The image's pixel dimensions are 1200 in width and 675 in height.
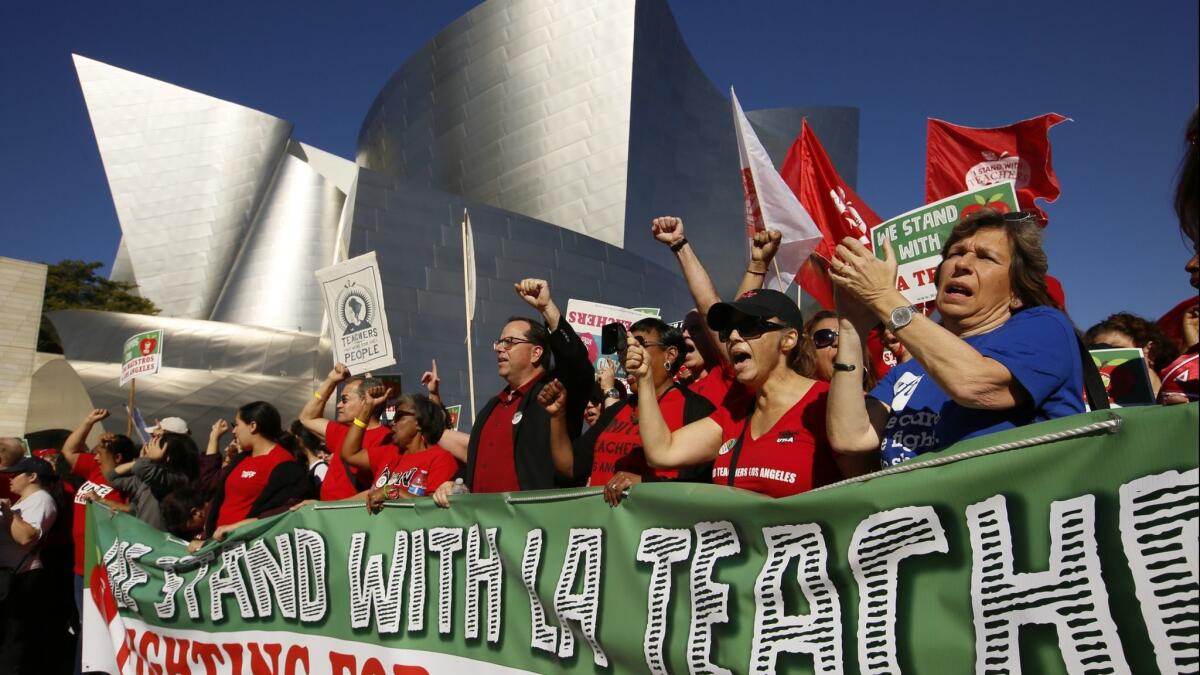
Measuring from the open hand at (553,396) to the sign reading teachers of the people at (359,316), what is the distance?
123 inches

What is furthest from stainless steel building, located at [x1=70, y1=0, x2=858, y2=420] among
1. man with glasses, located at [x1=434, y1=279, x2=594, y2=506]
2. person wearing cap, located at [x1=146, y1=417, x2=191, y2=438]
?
man with glasses, located at [x1=434, y1=279, x2=594, y2=506]

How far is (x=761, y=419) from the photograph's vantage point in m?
2.84

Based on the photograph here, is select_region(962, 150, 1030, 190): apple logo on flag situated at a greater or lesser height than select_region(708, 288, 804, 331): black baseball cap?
greater

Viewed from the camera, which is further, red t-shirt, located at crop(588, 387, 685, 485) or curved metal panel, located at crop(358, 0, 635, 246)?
curved metal panel, located at crop(358, 0, 635, 246)

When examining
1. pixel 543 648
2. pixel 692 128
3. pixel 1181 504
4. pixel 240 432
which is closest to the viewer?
pixel 1181 504

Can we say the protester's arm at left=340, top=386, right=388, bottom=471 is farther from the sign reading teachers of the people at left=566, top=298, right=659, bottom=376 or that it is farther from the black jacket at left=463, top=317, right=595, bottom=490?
the sign reading teachers of the people at left=566, top=298, right=659, bottom=376

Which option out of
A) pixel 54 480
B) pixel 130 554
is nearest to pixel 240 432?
pixel 130 554

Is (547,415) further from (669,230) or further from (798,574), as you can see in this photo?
(798,574)

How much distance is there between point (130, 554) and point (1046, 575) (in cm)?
517

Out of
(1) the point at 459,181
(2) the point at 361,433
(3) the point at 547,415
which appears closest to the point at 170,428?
(2) the point at 361,433

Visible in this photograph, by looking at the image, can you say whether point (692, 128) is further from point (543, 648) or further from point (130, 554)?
point (543, 648)

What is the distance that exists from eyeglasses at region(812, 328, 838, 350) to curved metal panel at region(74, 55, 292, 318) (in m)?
30.2

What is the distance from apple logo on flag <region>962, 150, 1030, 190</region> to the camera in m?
5.96

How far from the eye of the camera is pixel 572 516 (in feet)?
9.53
